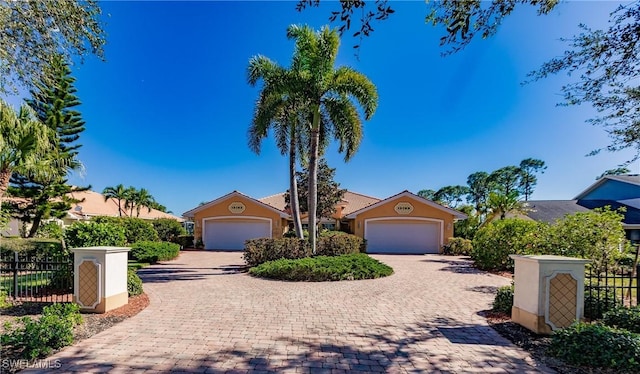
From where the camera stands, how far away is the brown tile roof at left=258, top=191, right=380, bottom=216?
Answer: 2902 centimetres

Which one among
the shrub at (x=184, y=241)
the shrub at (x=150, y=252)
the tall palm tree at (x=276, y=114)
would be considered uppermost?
the tall palm tree at (x=276, y=114)

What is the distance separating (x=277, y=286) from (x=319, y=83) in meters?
7.57

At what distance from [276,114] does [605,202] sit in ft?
104

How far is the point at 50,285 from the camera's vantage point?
313 inches

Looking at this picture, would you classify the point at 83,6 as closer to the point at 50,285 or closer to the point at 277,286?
the point at 50,285

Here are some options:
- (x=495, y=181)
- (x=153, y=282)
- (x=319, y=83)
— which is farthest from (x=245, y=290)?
(x=495, y=181)

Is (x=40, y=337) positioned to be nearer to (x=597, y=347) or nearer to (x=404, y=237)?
(x=597, y=347)

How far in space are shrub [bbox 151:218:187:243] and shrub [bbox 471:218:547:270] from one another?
19.4m

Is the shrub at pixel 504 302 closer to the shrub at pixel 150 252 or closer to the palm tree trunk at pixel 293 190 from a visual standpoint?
the palm tree trunk at pixel 293 190

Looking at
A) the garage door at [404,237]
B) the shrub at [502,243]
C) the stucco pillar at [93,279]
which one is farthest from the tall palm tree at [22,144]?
the garage door at [404,237]

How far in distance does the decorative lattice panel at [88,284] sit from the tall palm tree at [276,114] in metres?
8.10

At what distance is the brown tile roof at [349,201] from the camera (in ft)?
95.2

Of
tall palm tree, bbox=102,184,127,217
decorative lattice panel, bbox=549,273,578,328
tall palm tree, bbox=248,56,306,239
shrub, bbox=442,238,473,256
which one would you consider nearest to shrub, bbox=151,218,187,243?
tall palm tree, bbox=248,56,306,239

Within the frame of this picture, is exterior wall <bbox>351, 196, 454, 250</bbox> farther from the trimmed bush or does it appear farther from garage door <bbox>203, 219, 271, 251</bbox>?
the trimmed bush
